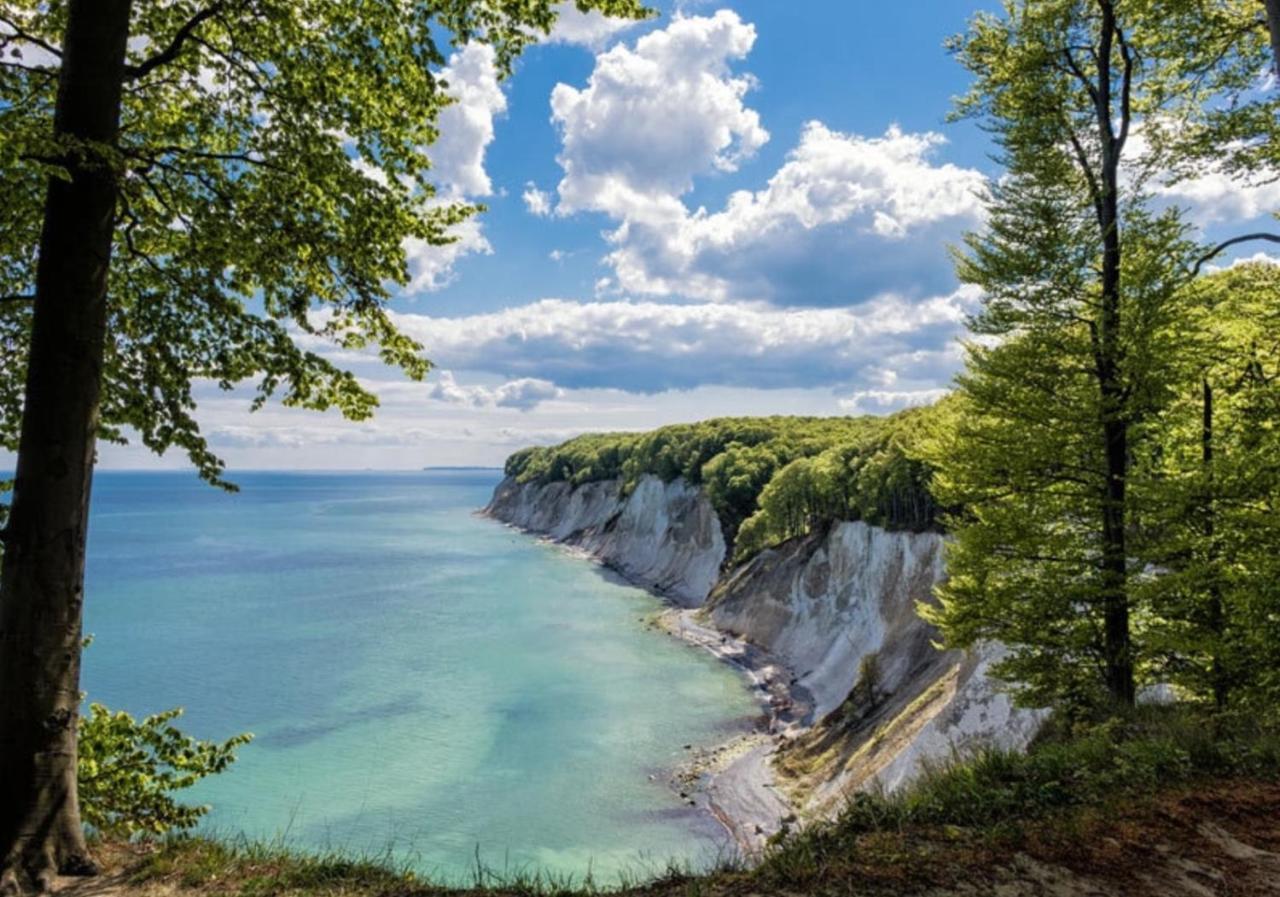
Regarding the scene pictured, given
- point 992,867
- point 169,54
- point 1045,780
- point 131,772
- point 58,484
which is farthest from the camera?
point 131,772

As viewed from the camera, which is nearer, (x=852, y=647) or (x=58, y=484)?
(x=58, y=484)

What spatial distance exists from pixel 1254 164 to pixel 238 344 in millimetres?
17911

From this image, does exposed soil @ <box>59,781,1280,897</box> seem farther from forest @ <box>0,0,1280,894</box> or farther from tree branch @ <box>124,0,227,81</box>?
tree branch @ <box>124,0,227,81</box>

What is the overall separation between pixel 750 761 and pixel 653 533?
65503mm

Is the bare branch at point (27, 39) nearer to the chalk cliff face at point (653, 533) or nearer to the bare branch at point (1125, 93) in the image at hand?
the bare branch at point (1125, 93)

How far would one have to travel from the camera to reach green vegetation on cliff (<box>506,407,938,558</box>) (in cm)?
4872

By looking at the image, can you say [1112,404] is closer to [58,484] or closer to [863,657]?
[58,484]

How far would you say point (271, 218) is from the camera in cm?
755

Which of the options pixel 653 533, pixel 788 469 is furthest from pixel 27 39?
pixel 653 533

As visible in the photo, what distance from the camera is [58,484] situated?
6.18 m

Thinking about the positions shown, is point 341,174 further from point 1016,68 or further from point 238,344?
point 1016,68

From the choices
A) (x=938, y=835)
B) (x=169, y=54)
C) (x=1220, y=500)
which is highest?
(x=169, y=54)

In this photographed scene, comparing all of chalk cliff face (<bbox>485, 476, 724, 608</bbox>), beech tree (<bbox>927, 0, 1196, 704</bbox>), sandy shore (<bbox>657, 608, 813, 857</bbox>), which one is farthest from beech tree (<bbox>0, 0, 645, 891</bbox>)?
chalk cliff face (<bbox>485, 476, 724, 608</bbox>)

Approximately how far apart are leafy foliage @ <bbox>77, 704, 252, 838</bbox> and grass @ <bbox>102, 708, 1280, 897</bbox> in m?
1.29
